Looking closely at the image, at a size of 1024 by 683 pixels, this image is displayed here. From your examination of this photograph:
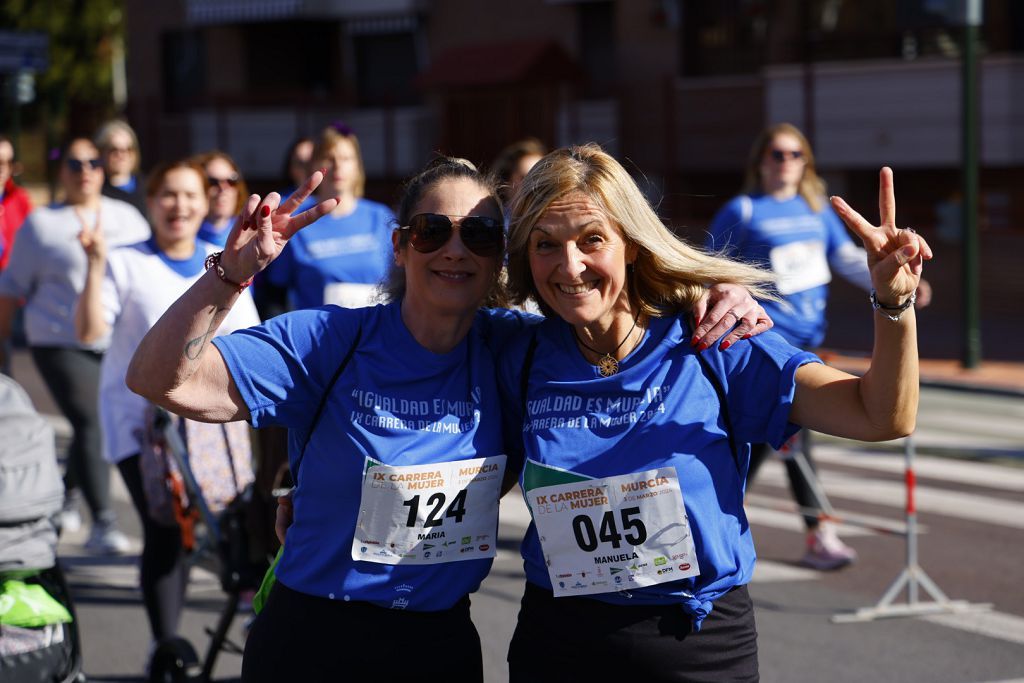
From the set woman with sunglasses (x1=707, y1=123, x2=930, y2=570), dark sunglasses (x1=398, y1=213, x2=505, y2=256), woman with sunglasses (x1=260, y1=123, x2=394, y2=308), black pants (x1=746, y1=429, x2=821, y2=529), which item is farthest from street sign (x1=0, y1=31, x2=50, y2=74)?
dark sunglasses (x1=398, y1=213, x2=505, y2=256)

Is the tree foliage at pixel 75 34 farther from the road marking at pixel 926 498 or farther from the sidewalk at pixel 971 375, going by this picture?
the road marking at pixel 926 498

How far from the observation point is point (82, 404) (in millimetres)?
7809

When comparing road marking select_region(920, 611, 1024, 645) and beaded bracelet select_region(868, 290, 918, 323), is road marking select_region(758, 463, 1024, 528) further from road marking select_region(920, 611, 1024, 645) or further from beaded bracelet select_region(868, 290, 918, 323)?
beaded bracelet select_region(868, 290, 918, 323)

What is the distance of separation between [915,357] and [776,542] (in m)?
5.16

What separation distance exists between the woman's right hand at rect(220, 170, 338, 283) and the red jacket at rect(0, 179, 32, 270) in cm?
678

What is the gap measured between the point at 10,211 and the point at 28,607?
5.69 meters

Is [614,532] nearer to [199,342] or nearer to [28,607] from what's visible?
[199,342]

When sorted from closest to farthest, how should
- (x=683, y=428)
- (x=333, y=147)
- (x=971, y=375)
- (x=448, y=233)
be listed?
(x=683, y=428), (x=448, y=233), (x=333, y=147), (x=971, y=375)

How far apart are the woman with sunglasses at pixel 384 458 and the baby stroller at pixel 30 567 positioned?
122 centimetres

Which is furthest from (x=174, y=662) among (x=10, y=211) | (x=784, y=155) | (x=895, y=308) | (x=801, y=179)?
(x=10, y=211)

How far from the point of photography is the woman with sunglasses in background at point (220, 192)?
7.38 metres

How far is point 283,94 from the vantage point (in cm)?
3209

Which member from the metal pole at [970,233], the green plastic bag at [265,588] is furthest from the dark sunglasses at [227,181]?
the metal pole at [970,233]

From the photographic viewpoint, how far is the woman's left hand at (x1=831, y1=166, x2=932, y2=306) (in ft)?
9.59
